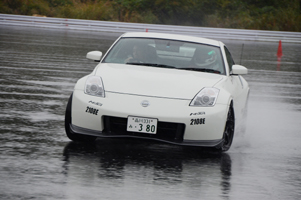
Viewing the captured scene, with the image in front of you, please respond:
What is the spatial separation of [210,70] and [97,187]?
314 centimetres

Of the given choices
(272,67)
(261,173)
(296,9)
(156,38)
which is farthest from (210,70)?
(296,9)

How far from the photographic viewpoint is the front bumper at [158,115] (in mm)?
6555

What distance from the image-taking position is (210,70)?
7.94 metres

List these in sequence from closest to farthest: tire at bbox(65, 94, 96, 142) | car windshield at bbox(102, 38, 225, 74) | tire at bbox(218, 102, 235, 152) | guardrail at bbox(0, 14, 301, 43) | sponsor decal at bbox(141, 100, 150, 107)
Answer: sponsor decal at bbox(141, 100, 150, 107), tire at bbox(65, 94, 96, 142), tire at bbox(218, 102, 235, 152), car windshield at bbox(102, 38, 225, 74), guardrail at bbox(0, 14, 301, 43)

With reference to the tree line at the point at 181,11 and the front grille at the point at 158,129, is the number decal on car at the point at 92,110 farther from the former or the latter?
the tree line at the point at 181,11

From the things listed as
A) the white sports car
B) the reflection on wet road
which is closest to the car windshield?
the white sports car

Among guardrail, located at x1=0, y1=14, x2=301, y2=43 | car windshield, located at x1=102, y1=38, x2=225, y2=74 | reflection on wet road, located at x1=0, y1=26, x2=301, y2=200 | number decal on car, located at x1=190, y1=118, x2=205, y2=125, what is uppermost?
car windshield, located at x1=102, y1=38, x2=225, y2=74

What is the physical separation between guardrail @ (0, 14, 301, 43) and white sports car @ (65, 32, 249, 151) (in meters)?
28.6

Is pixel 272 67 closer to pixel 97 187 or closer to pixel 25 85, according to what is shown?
pixel 25 85

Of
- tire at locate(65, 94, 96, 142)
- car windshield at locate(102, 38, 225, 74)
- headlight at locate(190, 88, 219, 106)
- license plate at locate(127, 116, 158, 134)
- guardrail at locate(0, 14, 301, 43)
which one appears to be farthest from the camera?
guardrail at locate(0, 14, 301, 43)

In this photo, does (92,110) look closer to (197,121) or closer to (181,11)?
(197,121)

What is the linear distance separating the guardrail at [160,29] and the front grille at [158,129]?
96.9 ft

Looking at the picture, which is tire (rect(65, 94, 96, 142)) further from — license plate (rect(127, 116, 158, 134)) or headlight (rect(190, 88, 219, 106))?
headlight (rect(190, 88, 219, 106))

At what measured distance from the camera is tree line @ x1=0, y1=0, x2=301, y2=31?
151 feet
